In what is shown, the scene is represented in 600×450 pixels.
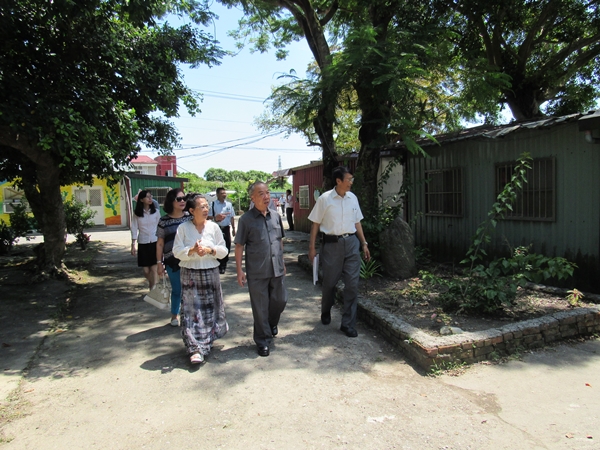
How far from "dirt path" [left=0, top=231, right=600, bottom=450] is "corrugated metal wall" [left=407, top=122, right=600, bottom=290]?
2291mm

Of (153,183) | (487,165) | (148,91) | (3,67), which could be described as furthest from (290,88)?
(153,183)

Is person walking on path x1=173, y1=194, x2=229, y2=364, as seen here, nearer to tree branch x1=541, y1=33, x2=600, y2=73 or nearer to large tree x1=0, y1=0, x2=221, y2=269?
large tree x1=0, y1=0, x2=221, y2=269

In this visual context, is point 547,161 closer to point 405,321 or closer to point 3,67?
point 405,321

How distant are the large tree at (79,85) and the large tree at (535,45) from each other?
20.8 ft

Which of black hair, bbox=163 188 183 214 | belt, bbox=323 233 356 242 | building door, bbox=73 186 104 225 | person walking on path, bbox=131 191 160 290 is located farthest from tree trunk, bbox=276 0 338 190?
building door, bbox=73 186 104 225

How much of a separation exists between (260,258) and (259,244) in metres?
0.14

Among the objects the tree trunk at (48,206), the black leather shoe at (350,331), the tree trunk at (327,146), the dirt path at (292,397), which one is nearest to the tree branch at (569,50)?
the tree trunk at (327,146)

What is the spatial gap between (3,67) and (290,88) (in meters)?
4.70

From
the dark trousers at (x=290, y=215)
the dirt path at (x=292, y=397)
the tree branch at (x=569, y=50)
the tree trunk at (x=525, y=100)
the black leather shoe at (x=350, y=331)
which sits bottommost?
the dirt path at (x=292, y=397)

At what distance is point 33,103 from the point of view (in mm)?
5484

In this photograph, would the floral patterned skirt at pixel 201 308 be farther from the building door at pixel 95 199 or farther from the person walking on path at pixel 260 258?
the building door at pixel 95 199

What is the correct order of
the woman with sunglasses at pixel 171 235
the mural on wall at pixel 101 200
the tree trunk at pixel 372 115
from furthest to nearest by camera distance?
the mural on wall at pixel 101 200 < the tree trunk at pixel 372 115 < the woman with sunglasses at pixel 171 235

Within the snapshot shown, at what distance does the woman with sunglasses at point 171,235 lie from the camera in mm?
4828

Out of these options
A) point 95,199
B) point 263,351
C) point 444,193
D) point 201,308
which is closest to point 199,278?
point 201,308
